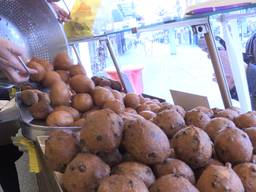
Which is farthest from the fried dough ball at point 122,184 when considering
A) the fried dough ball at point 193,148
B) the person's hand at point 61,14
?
the person's hand at point 61,14

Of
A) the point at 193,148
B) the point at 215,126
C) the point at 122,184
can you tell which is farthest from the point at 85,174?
the point at 215,126

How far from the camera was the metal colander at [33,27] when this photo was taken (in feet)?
4.75

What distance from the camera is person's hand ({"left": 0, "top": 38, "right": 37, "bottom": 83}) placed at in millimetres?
976

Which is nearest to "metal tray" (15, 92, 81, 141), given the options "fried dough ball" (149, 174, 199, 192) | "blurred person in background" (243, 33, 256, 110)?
"fried dough ball" (149, 174, 199, 192)

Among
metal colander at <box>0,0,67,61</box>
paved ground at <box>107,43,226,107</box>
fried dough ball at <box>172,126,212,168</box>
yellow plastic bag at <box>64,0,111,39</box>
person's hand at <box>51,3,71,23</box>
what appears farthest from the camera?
paved ground at <box>107,43,226,107</box>

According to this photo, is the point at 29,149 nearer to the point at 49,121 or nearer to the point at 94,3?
the point at 49,121

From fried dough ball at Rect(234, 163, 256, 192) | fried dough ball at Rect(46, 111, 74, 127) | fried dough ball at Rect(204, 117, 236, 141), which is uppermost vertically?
fried dough ball at Rect(46, 111, 74, 127)

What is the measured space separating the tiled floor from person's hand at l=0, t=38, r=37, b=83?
3.19 feet

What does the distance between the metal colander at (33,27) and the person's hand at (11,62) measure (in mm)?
369

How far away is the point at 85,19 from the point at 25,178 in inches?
44.6

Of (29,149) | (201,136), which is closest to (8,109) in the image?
(29,149)

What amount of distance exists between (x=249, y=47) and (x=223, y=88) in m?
1.02

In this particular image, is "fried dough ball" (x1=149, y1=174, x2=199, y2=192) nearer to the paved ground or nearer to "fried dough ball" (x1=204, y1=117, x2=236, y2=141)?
"fried dough ball" (x1=204, y1=117, x2=236, y2=141)

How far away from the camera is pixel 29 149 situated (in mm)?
988
